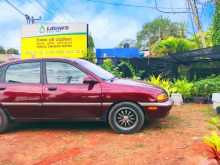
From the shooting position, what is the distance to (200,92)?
13445mm

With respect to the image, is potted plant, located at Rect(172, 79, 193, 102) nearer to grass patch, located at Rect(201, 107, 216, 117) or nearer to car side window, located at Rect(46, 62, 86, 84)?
grass patch, located at Rect(201, 107, 216, 117)

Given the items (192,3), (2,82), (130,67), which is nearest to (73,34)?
(130,67)

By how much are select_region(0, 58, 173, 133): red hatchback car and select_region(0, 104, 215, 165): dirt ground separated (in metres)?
0.34

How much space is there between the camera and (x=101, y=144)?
7.83 metres

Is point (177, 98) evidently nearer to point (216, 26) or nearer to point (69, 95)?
point (69, 95)

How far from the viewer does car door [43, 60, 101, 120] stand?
28.5ft

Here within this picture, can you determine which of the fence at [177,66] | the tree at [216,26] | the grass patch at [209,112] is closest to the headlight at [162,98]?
the grass patch at [209,112]

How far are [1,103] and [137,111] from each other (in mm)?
2829

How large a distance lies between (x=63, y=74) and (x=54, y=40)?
36.6 ft

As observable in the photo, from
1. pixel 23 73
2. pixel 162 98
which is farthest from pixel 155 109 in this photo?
pixel 23 73

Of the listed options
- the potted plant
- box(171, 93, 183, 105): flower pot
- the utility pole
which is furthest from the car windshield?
the utility pole

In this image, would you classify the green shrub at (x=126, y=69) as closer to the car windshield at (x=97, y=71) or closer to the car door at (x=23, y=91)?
the car windshield at (x=97, y=71)

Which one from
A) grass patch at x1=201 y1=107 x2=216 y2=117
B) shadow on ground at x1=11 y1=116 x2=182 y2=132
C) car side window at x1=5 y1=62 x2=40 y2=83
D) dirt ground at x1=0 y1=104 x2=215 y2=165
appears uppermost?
car side window at x1=5 y1=62 x2=40 y2=83

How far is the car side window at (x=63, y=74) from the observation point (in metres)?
8.89
